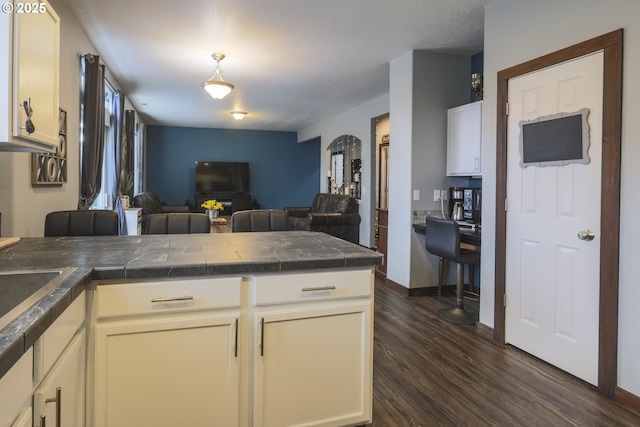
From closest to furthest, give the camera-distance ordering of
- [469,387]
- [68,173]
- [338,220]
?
[469,387]
[68,173]
[338,220]

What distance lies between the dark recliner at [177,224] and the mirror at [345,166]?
510 cm

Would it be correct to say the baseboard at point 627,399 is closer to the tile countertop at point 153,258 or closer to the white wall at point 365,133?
the tile countertop at point 153,258

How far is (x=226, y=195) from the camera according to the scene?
33.3 feet

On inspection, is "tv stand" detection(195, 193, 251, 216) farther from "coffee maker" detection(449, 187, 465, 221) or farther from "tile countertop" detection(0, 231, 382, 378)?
"tile countertop" detection(0, 231, 382, 378)

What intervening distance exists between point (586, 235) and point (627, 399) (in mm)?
892

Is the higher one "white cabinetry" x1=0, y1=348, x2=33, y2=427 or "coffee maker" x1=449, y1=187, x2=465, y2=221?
"coffee maker" x1=449, y1=187, x2=465, y2=221

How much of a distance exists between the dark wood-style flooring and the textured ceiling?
2.65 m

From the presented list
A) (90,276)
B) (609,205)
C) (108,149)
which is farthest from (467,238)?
(108,149)

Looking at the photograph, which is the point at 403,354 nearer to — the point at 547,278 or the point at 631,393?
the point at 547,278

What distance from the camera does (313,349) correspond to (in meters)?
1.71

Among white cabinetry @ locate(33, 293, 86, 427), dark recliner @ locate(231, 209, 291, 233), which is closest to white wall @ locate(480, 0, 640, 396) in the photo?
dark recliner @ locate(231, 209, 291, 233)

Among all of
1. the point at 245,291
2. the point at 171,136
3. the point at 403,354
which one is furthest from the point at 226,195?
the point at 245,291

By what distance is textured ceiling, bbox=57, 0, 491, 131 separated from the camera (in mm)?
3268

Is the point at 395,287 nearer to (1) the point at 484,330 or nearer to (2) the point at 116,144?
(1) the point at 484,330
